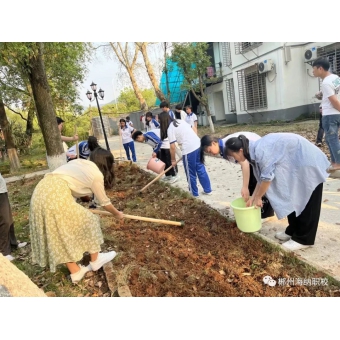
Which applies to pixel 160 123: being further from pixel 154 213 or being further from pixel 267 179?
pixel 267 179

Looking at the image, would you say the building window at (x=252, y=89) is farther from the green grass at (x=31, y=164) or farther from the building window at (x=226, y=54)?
the green grass at (x=31, y=164)

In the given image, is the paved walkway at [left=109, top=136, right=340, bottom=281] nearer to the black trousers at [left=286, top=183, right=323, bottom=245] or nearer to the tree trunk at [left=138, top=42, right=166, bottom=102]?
the black trousers at [left=286, top=183, right=323, bottom=245]

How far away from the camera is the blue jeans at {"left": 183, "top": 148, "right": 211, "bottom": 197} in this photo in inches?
127

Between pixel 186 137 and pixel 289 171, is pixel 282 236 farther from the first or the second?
pixel 186 137

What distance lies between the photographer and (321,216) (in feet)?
7.61

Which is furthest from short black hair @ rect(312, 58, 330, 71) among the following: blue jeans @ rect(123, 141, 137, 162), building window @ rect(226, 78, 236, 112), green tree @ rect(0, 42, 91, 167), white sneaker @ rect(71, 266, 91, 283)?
blue jeans @ rect(123, 141, 137, 162)

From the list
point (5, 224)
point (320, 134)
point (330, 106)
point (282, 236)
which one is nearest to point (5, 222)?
point (5, 224)

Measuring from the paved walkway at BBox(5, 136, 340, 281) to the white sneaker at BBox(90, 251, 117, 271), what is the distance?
116 centimetres

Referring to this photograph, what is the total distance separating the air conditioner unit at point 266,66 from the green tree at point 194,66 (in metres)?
0.65

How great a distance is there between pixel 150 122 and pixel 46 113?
1436mm

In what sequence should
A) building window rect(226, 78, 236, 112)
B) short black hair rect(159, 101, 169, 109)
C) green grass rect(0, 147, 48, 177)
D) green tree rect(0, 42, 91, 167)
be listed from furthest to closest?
green grass rect(0, 147, 48, 177) → green tree rect(0, 42, 91, 167) → short black hair rect(159, 101, 169, 109) → building window rect(226, 78, 236, 112)

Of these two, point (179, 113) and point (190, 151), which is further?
point (179, 113)

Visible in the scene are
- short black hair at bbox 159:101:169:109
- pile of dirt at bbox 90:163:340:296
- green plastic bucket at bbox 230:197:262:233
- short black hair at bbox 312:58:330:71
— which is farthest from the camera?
short black hair at bbox 159:101:169:109

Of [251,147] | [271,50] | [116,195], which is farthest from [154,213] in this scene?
[271,50]
